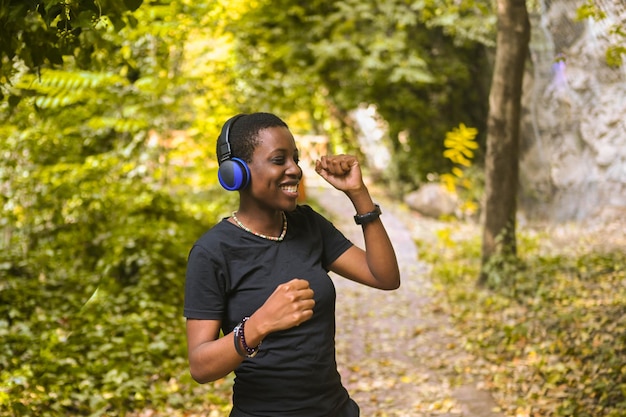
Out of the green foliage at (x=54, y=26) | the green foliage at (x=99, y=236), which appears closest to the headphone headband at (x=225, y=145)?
the green foliage at (x=54, y=26)

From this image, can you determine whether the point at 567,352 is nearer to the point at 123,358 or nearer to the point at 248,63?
the point at 123,358

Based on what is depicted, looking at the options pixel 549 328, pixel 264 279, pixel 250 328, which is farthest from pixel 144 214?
pixel 250 328

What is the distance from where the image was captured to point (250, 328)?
6.22 ft

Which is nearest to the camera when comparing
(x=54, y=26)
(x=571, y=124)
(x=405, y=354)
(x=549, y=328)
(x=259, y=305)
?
(x=259, y=305)

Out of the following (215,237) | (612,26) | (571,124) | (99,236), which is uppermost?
(612,26)

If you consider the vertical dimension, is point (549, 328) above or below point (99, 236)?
above

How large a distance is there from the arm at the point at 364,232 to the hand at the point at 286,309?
0.54m

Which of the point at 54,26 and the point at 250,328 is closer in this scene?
the point at 250,328

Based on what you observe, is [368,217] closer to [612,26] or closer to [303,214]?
[303,214]

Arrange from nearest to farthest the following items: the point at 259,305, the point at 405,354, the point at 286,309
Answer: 1. the point at 286,309
2. the point at 259,305
3. the point at 405,354

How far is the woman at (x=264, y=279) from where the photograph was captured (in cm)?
207

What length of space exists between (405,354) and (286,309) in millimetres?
4989

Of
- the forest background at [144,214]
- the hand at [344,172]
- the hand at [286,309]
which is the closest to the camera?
the hand at [286,309]

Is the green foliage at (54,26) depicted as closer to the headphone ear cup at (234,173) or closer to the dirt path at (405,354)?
the headphone ear cup at (234,173)
